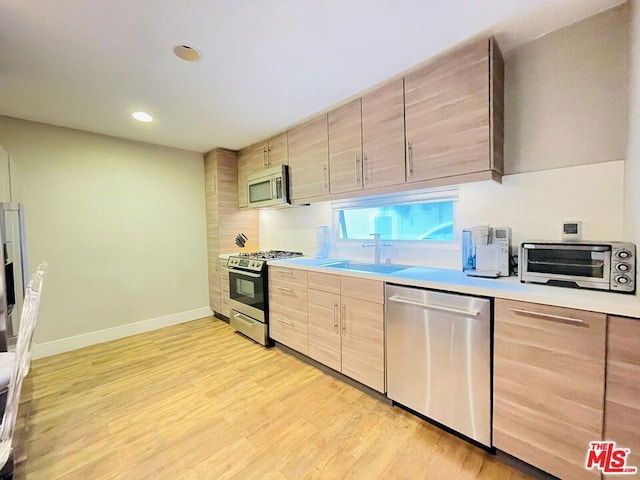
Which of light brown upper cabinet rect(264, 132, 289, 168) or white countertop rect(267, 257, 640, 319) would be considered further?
light brown upper cabinet rect(264, 132, 289, 168)

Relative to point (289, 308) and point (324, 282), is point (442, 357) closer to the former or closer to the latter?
point (324, 282)

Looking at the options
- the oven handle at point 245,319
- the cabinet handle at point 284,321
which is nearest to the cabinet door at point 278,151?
the cabinet handle at point 284,321

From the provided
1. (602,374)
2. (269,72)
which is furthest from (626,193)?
(269,72)

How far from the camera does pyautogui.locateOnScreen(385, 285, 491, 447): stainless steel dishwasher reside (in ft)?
4.67

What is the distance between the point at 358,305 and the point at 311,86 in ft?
5.64

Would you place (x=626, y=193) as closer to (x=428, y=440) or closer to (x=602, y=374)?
(x=602, y=374)

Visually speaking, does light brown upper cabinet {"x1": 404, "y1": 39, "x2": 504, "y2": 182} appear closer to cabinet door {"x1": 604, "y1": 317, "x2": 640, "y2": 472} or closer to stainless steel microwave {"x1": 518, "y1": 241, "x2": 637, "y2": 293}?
stainless steel microwave {"x1": 518, "y1": 241, "x2": 637, "y2": 293}

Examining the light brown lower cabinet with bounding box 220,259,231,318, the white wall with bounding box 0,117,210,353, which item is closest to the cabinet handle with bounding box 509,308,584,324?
the light brown lower cabinet with bounding box 220,259,231,318

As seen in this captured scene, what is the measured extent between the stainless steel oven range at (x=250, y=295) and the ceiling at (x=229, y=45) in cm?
158

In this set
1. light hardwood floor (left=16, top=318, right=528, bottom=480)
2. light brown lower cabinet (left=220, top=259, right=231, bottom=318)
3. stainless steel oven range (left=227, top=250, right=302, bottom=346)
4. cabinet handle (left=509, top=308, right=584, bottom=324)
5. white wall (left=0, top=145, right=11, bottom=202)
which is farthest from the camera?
light brown lower cabinet (left=220, top=259, right=231, bottom=318)

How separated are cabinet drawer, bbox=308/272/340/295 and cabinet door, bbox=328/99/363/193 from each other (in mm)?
760

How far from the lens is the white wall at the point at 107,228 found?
271 cm

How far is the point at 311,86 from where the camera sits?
81.4 inches

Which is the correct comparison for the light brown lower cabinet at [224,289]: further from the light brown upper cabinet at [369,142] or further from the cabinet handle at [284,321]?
the light brown upper cabinet at [369,142]
